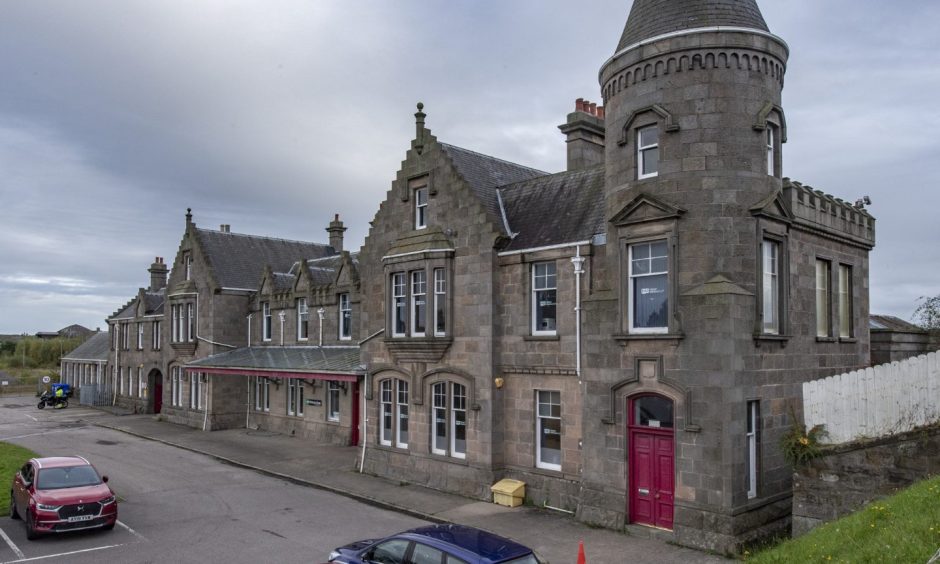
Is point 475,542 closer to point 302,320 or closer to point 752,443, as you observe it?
point 752,443

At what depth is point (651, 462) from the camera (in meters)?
16.3

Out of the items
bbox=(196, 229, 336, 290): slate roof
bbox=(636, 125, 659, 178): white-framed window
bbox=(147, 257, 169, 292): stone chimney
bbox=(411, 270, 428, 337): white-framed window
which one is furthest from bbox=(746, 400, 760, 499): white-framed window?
bbox=(147, 257, 169, 292): stone chimney

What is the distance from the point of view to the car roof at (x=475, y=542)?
1010 centimetres

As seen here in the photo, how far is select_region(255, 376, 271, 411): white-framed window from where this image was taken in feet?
117

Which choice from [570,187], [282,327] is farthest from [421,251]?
[282,327]

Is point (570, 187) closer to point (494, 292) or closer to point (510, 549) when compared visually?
point (494, 292)

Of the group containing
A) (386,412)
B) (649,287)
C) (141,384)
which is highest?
(649,287)

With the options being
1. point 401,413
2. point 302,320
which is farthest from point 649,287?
point 302,320

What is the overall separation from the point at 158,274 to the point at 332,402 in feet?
87.6

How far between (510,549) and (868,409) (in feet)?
29.6

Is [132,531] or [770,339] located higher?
[770,339]

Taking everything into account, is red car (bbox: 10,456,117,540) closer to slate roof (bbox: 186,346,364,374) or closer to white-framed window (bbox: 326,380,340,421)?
slate roof (bbox: 186,346,364,374)

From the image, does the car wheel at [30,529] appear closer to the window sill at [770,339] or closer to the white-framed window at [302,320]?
the window sill at [770,339]

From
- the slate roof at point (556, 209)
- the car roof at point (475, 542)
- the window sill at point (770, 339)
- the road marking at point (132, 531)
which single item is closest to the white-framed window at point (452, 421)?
the slate roof at point (556, 209)
